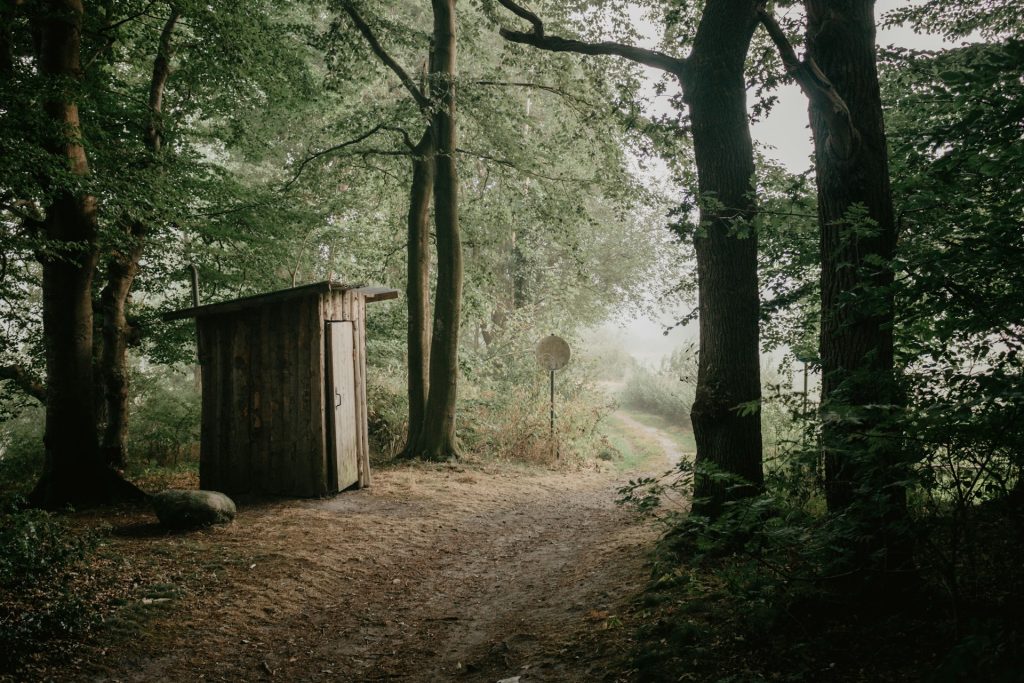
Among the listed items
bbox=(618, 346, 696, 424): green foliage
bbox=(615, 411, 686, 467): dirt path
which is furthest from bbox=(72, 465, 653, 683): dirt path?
bbox=(618, 346, 696, 424): green foliage

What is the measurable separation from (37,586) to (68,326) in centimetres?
425

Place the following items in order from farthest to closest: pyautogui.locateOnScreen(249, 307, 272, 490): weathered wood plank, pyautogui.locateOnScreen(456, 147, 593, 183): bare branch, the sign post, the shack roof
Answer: the sign post
pyautogui.locateOnScreen(456, 147, 593, 183): bare branch
pyautogui.locateOnScreen(249, 307, 272, 490): weathered wood plank
the shack roof

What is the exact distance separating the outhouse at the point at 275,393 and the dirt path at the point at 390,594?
70 cm

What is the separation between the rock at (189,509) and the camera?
7.03m

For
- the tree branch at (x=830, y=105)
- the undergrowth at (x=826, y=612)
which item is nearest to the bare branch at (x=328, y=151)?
the tree branch at (x=830, y=105)

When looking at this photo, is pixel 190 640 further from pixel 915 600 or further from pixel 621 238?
pixel 621 238

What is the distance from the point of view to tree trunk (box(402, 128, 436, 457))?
12.7 metres

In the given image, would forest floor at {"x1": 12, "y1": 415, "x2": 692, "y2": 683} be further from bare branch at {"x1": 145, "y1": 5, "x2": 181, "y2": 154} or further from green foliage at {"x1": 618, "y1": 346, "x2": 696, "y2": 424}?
green foliage at {"x1": 618, "y1": 346, "x2": 696, "y2": 424}

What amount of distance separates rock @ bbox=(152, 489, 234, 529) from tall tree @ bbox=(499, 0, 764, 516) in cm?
546

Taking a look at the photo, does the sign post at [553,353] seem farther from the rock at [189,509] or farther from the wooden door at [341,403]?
the rock at [189,509]

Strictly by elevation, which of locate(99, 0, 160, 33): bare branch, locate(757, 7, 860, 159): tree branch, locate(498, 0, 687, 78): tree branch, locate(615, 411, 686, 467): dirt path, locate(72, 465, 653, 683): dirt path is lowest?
locate(615, 411, 686, 467): dirt path

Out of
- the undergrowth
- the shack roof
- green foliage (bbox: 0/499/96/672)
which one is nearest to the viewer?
the undergrowth

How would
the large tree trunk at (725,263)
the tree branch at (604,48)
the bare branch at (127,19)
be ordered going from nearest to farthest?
the large tree trunk at (725,263)
the tree branch at (604,48)
the bare branch at (127,19)

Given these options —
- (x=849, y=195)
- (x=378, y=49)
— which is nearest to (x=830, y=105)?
Result: (x=849, y=195)
